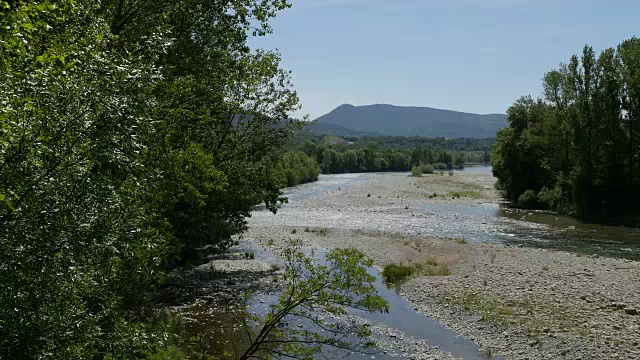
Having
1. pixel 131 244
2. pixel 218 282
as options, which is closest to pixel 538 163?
pixel 218 282

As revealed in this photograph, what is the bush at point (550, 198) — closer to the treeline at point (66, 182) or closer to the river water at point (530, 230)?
the river water at point (530, 230)

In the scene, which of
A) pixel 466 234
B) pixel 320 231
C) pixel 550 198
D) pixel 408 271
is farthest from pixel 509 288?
pixel 550 198

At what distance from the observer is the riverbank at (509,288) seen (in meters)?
16.2

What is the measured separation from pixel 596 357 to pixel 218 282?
16.5 meters

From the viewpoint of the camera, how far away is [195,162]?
42.9 ft

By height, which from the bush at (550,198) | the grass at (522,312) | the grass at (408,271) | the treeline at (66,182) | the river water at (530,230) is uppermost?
the treeline at (66,182)

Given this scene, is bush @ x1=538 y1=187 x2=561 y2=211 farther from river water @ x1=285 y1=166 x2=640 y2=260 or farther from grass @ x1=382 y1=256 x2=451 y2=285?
grass @ x1=382 y1=256 x2=451 y2=285

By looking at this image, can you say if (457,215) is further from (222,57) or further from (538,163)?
(222,57)

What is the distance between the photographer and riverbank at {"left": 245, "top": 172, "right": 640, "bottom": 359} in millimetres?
16219

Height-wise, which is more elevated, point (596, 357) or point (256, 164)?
point (256, 164)

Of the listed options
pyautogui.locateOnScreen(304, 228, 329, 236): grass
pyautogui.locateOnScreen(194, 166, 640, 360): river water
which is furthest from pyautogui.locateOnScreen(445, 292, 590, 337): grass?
pyautogui.locateOnScreen(304, 228, 329, 236): grass

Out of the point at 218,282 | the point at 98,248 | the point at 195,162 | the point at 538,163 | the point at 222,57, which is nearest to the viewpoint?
the point at 98,248

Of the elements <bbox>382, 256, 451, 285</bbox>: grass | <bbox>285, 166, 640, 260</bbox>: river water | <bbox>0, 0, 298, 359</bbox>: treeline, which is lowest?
<bbox>285, 166, 640, 260</bbox>: river water

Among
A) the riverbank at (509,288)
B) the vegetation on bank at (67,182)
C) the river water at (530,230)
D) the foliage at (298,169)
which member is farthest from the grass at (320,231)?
the foliage at (298,169)
